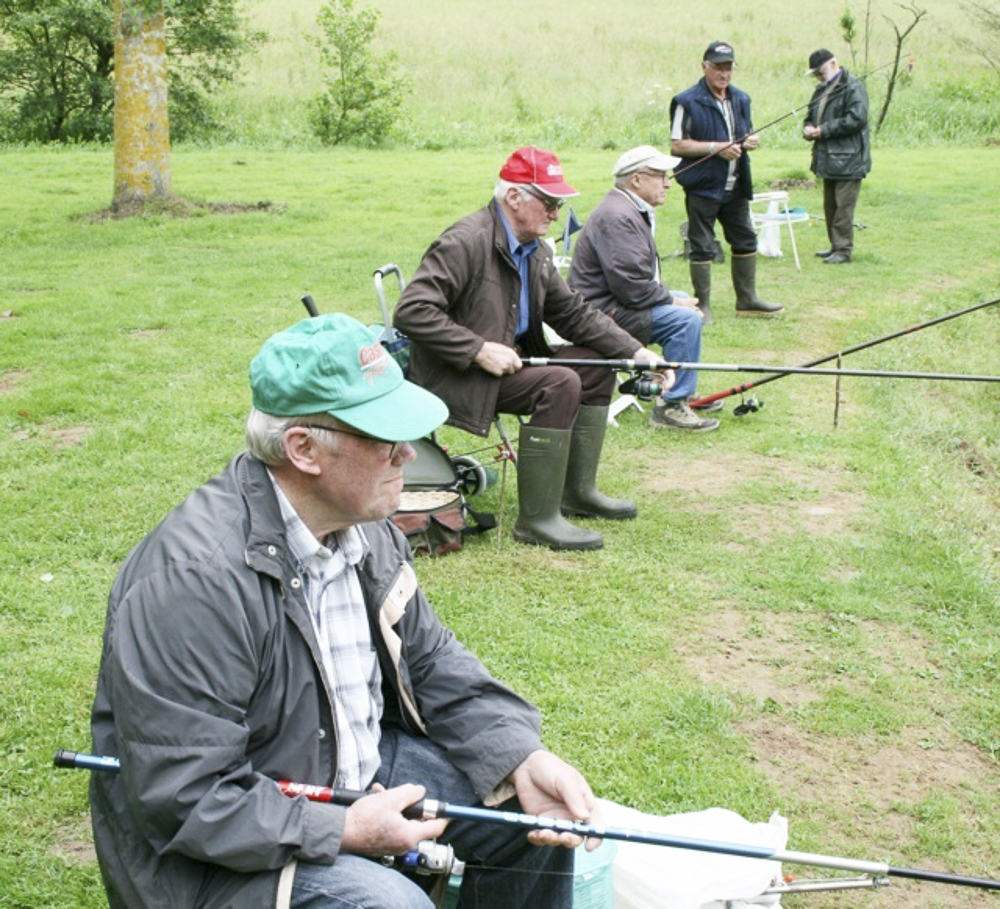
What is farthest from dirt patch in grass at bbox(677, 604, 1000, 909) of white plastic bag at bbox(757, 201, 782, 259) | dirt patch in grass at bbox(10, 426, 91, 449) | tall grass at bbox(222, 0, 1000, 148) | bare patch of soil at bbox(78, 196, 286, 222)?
tall grass at bbox(222, 0, 1000, 148)

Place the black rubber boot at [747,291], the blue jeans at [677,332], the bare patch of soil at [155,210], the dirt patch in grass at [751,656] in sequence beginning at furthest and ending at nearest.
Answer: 1. the bare patch of soil at [155,210]
2. the black rubber boot at [747,291]
3. the blue jeans at [677,332]
4. the dirt patch in grass at [751,656]

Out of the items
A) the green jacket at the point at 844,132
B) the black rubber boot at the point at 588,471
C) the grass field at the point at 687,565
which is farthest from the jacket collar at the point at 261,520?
the green jacket at the point at 844,132

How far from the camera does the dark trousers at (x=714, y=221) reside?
887cm

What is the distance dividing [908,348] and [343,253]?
5021mm

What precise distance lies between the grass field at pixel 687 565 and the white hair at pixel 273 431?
1.30 m

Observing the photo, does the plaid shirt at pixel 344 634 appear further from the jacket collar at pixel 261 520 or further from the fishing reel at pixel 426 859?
the fishing reel at pixel 426 859

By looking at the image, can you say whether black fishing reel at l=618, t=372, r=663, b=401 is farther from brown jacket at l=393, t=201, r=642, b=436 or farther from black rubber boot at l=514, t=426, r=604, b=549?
brown jacket at l=393, t=201, r=642, b=436

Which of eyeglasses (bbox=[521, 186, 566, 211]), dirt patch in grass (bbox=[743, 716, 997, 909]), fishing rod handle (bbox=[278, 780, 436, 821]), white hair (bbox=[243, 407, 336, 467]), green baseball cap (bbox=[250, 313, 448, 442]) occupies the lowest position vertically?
dirt patch in grass (bbox=[743, 716, 997, 909])

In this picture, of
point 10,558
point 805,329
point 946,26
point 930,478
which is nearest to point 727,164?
point 805,329

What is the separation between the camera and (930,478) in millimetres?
6074

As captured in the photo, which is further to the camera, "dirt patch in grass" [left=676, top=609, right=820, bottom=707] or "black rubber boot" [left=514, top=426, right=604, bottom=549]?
"black rubber boot" [left=514, top=426, right=604, bottom=549]

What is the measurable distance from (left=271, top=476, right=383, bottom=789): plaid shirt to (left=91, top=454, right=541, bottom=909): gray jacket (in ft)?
0.18

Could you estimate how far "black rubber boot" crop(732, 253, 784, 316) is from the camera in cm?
917

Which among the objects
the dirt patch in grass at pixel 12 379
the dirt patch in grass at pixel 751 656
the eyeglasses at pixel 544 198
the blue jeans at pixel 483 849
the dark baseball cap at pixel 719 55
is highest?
the dark baseball cap at pixel 719 55
